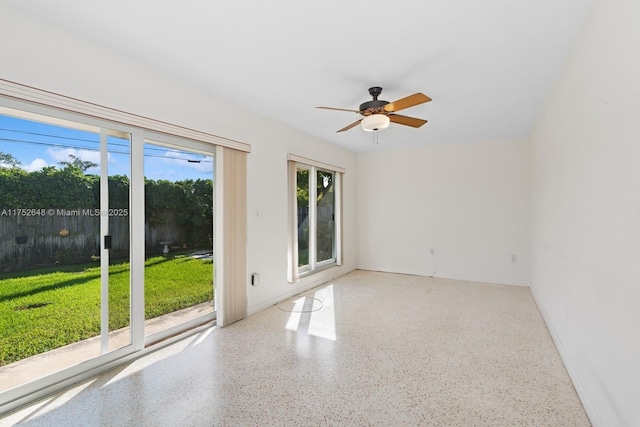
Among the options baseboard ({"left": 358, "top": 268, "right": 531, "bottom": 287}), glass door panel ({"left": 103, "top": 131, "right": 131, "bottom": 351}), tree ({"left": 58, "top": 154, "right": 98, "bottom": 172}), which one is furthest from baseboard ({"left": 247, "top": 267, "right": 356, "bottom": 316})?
tree ({"left": 58, "top": 154, "right": 98, "bottom": 172})

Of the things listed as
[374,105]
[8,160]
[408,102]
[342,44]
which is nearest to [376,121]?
[374,105]

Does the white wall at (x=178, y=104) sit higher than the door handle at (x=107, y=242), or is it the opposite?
the white wall at (x=178, y=104)

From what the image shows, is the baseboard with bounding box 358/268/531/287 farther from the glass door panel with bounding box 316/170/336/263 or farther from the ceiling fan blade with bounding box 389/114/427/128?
the ceiling fan blade with bounding box 389/114/427/128

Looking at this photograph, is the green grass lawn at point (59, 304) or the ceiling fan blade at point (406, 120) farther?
the ceiling fan blade at point (406, 120)

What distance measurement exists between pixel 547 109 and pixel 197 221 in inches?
155

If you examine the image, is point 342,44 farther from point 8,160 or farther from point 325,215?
point 325,215

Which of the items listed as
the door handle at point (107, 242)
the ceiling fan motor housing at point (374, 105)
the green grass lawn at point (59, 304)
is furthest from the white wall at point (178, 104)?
the ceiling fan motor housing at point (374, 105)

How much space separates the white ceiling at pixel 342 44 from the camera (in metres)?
1.77

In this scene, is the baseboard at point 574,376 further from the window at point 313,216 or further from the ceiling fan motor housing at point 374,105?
the window at point 313,216

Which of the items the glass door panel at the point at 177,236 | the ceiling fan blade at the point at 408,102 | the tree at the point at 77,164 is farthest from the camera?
the glass door panel at the point at 177,236

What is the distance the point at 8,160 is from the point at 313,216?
11.8 ft

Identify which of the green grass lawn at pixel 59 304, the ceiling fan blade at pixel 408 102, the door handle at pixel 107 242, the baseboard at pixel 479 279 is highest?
the ceiling fan blade at pixel 408 102

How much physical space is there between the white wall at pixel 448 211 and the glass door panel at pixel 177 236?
3.59 m

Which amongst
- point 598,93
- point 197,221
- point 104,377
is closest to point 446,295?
point 598,93
